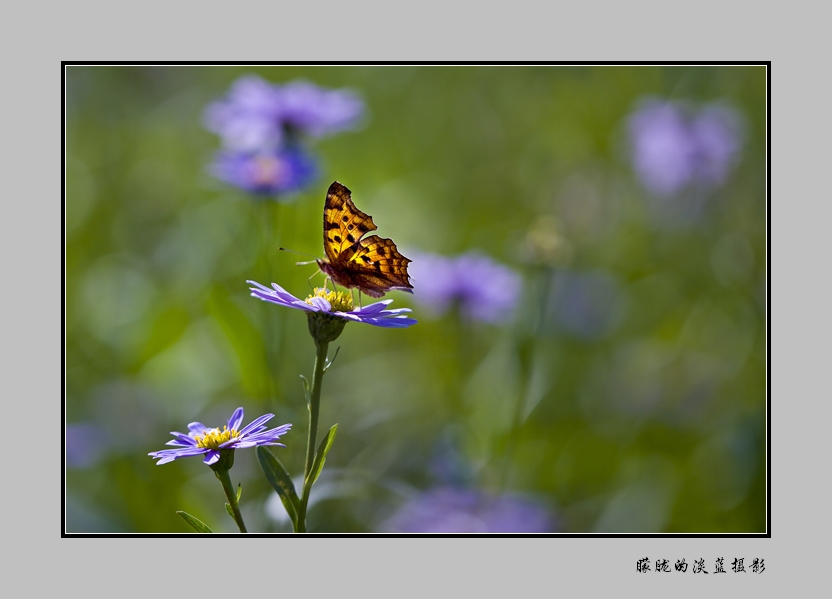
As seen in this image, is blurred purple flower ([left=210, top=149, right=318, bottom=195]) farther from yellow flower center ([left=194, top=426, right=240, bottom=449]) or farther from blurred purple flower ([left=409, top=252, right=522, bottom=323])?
yellow flower center ([left=194, top=426, right=240, bottom=449])

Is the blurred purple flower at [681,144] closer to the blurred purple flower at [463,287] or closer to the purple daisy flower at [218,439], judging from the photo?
the blurred purple flower at [463,287]

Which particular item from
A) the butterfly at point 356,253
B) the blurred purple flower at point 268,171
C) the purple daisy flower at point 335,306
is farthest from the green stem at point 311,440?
the blurred purple flower at point 268,171

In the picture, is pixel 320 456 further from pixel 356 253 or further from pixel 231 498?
pixel 356 253

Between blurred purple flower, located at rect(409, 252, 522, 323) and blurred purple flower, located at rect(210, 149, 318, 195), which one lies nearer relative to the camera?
blurred purple flower, located at rect(210, 149, 318, 195)

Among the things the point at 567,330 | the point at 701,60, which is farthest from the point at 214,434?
the point at 567,330

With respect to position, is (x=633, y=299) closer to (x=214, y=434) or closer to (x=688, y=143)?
(x=688, y=143)

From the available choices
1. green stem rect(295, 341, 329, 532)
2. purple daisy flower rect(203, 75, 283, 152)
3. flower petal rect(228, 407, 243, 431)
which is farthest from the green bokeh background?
green stem rect(295, 341, 329, 532)
